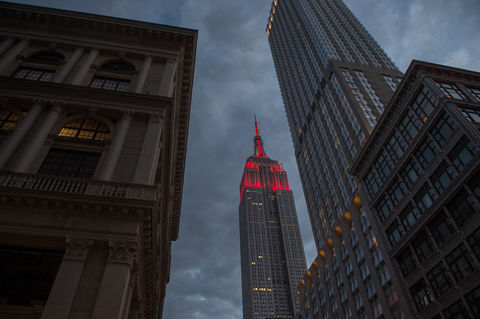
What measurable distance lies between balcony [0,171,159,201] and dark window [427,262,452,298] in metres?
33.6

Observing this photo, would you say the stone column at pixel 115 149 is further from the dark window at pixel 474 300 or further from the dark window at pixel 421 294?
the dark window at pixel 421 294

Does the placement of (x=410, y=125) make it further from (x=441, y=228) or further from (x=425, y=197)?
(x=441, y=228)

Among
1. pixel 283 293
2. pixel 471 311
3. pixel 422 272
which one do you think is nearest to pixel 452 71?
pixel 422 272

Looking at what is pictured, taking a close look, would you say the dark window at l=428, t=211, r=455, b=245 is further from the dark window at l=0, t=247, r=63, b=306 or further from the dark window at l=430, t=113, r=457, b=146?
the dark window at l=0, t=247, r=63, b=306

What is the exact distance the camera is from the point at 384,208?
4631 cm

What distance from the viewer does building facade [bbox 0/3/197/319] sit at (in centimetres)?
1514

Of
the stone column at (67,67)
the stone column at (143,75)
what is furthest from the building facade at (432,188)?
the stone column at (67,67)

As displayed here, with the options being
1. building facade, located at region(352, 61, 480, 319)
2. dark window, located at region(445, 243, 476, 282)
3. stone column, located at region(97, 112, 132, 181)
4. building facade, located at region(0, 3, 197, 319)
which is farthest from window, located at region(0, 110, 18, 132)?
dark window, located at region(445, 243, 476, 282)

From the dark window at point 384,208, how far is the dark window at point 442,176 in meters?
9.42

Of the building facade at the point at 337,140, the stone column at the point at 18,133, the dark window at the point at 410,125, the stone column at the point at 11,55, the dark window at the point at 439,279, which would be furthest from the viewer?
the building facade at the point at 337,140

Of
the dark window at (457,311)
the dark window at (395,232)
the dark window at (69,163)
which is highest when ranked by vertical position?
the dark window at (395,232)

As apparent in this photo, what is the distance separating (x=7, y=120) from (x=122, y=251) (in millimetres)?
14530

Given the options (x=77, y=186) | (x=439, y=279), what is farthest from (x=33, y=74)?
(x=439, y=279)

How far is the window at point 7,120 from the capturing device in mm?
21312
